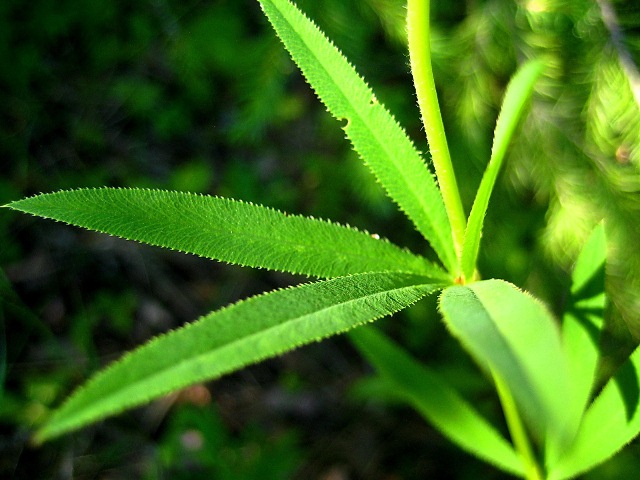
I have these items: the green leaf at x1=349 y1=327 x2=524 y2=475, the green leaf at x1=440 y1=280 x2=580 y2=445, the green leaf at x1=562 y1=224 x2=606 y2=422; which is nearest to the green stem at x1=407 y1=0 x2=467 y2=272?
the green leaf at x1=440 y1=280 x2=580 y2=445

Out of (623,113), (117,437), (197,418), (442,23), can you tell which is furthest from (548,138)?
(117,437)

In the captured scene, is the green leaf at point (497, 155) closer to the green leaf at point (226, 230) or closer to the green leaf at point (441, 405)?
the green leaf at point (226, 230)

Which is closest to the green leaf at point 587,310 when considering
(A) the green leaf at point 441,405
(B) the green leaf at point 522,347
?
(A) the green leaf at point 441,405

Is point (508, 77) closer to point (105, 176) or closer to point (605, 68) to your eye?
point (605, 68)

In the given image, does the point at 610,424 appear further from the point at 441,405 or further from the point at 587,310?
the point at 441,405

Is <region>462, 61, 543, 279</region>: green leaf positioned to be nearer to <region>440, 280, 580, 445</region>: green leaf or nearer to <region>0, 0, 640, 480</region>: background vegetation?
<region>440, 280, 580, 445</region>: green leaf
